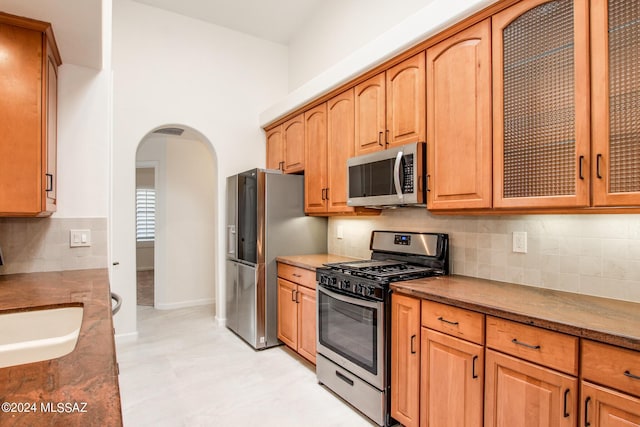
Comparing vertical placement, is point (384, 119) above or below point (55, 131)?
above

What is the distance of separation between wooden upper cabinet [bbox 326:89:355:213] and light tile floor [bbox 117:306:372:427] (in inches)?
57.6

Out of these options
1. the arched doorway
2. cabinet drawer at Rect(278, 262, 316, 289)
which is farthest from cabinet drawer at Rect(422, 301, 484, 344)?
the arched doorway

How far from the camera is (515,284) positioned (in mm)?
2076

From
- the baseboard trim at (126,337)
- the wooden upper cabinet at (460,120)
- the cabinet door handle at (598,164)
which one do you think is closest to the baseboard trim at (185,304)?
the baseboard trim at (126,337)

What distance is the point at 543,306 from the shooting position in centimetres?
158

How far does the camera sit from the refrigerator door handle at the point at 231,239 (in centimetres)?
386

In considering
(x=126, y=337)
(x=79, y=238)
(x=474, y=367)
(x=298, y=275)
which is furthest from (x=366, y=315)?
(x=126, y=337)

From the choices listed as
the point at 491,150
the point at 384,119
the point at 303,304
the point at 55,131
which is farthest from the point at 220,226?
the point at 491,150

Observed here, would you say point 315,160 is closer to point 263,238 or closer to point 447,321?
point 263,238

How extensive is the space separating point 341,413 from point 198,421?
0.92 meters

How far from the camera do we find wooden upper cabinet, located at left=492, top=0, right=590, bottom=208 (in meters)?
1.59

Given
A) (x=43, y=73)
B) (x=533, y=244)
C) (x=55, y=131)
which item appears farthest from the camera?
(x=55, y=131)

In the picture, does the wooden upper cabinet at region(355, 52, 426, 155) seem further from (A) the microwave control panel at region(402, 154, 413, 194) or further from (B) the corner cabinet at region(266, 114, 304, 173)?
(B) the corner cabinet at region(266, 114, 304, 173)

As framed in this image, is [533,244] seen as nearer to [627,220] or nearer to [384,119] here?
[627,220]
